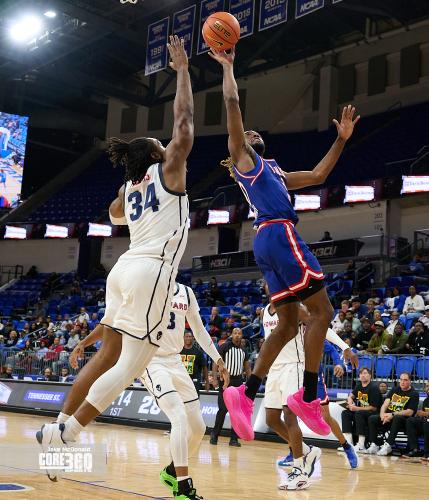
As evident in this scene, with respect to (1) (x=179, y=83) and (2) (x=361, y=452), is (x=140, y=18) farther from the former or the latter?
(1) (x=179, y=83)

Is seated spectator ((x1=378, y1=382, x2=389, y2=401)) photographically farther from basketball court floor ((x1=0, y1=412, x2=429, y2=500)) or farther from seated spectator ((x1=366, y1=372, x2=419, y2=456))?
basketball court floor ((x1=0, y1=412, x2=429, y2=500))

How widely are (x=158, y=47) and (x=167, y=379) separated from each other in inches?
790

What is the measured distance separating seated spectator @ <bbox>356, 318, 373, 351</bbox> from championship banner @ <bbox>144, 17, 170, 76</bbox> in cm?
1237

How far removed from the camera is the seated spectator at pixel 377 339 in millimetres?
14430

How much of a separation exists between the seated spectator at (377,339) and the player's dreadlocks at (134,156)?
10445mm

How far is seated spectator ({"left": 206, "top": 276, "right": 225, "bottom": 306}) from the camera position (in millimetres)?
23297

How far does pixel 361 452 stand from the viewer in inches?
451

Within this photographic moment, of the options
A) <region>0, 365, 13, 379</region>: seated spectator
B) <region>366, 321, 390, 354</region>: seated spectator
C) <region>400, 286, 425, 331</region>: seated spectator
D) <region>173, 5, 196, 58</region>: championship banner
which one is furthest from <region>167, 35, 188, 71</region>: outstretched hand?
<region>173, 5, 196, 58</region>: championship banner

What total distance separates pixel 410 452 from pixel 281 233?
7.00m

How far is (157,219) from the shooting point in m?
4.74

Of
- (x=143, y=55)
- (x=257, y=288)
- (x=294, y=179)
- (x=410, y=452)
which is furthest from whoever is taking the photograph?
(x=143, y=55)

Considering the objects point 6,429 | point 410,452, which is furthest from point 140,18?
point 410,452

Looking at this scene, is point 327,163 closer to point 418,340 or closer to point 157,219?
point 157,219

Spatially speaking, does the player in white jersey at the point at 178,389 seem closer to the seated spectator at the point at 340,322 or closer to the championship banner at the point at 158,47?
the seated spectator at the point at 340,322
